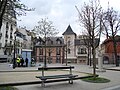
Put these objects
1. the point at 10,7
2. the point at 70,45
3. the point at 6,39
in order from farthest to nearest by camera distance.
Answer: the point at 70,45 < the point at 6,39 < the point at 10,7

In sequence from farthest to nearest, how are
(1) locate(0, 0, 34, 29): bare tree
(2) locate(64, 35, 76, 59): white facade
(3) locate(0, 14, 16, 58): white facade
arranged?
(2) locate(64, 35, 76, 59): white facade < (3) locate(0, 14, 16, 58): white facade < (1) locate(0, 0, 34, 29): bare tree

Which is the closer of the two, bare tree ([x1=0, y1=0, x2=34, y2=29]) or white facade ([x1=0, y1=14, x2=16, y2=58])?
bare tree ([x1=0, y1=0, x2=34, y2=29])

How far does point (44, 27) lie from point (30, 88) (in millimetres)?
23096

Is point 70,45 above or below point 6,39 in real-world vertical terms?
below

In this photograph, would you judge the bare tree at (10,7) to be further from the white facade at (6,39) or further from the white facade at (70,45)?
the white facade at (70,45)

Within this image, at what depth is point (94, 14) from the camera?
19.5m

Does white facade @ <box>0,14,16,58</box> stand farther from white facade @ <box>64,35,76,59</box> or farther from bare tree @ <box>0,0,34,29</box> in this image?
bare tree @ <box>0,0,34,29</box>

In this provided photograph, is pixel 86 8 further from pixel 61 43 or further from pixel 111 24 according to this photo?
pixel 61 43

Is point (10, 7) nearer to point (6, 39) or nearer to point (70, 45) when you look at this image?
point (6, 39)

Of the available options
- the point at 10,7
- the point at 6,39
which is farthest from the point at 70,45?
the point at 10,7

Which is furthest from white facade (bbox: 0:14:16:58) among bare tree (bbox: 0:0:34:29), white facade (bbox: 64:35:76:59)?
bare tree (bbox: 0:0:34:29)

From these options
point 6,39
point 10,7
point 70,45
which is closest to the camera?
point 10,7

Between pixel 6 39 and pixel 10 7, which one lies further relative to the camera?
pixel 6 39

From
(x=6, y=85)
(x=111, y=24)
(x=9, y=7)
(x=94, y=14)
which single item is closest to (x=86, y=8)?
(x=94, y=14)
